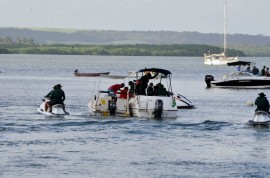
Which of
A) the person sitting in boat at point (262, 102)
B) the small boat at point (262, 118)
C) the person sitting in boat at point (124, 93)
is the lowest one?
the small boat at point (262, 118)

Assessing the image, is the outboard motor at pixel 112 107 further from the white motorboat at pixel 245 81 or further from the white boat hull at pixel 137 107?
the white motorboat at pixel 245 81

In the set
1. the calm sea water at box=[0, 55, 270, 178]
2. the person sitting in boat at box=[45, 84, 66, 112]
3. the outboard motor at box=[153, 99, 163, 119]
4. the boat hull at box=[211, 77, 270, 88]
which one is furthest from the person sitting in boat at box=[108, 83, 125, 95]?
the boat hull at box=[211, 77, 270, 88]

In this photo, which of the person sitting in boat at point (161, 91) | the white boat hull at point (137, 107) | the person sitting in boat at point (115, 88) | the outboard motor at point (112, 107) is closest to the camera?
the white boat hull at point (137, 107)

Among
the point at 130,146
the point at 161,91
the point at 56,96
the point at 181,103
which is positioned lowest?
the point at 130,146

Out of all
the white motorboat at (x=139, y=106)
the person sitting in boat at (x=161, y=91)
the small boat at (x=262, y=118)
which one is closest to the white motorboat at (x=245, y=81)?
the white motorboat at (x=139, y=106)

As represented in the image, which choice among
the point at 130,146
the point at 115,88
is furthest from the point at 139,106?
the point at 130,146

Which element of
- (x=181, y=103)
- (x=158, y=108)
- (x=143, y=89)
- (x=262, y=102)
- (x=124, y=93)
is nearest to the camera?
(x=262, y=102)

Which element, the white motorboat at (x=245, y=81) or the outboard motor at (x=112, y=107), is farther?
the white motorboat at (x=245, y=81)

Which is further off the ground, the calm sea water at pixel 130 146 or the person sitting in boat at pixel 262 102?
the person sitting in boat at pixel 262 102

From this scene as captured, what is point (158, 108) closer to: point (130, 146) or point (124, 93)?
point (124, 93)

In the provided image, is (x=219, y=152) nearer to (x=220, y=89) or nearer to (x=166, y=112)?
(x=166, y=112)

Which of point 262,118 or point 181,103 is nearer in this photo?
point 262,118

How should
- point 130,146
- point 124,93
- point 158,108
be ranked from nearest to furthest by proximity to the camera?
point 130,146
point 158,108
point 124,93

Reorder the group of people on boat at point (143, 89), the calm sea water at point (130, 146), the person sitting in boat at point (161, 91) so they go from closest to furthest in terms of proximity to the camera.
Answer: the calm sea water at point (130, 146) → the person sitting in boat at point (161, 91) → the group of people on boat at point (143, 89)
